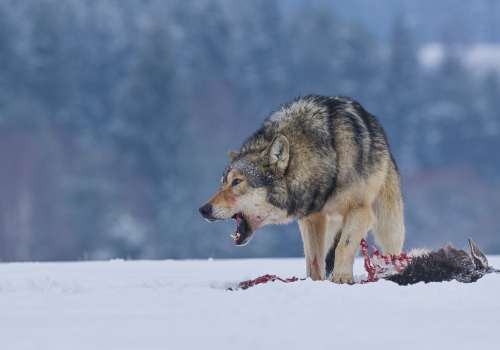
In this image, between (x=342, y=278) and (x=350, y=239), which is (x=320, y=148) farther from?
(x=342, y=278)

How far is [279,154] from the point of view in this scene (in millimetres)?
5156

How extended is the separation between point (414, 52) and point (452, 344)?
43347 millimetres

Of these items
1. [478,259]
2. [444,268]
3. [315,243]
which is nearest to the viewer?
[444,268]

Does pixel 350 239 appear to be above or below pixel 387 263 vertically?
above

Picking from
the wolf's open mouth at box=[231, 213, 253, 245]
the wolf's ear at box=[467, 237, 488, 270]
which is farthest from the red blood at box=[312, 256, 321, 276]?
the wolf's ear at box=[467, 237, 488, 270]

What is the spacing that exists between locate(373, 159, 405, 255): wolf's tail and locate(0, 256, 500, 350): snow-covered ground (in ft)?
5.68

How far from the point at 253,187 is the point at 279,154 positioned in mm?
333

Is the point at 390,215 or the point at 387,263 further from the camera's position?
the point at 390,215

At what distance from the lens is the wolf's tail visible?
235 inches

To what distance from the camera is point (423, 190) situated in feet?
128

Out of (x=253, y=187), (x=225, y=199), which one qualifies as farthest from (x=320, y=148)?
(x=225, y=199)

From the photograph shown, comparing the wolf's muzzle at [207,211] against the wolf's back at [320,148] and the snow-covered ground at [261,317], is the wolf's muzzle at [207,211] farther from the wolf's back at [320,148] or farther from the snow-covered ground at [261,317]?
the snow-covered ground at [261,317]

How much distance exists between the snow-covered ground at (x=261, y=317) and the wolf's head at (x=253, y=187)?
2.92 feet

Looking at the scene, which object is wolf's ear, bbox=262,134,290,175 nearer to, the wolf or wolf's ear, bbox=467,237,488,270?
the wolf
